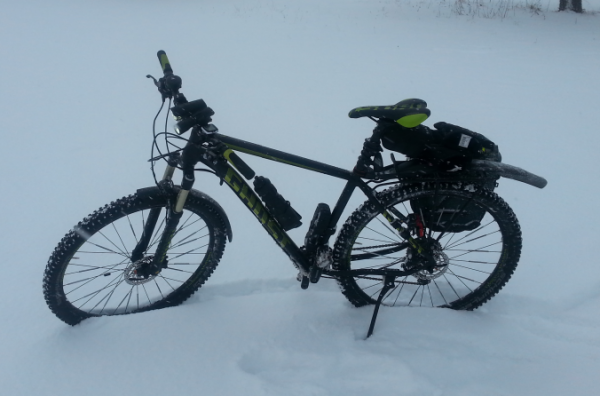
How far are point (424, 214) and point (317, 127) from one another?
2.56m

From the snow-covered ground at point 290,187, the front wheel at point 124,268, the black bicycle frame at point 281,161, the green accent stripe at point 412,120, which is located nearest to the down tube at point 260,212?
the black bicycle frame at point 281,161

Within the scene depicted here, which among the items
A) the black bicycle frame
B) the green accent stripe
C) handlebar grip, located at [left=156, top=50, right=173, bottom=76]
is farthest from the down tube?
the green accent stripe

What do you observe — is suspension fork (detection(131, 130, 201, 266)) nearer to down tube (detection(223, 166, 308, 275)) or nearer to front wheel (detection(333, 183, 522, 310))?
down tube (detection(223, 166, 308, 275))

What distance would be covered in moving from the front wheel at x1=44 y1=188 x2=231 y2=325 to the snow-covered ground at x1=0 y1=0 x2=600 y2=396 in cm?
15

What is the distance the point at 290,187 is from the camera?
372 cm

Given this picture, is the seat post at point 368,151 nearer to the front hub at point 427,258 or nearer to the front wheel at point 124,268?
the front hub at point 427,258

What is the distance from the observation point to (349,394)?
204 cm

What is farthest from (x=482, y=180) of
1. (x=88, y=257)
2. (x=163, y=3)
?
(x=163, y=3)

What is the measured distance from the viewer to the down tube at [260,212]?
6.84ft

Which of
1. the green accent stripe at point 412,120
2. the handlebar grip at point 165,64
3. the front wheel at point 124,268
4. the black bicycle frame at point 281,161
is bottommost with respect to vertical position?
the front wheel at point 124,268

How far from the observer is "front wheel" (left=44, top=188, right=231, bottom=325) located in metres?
2.09

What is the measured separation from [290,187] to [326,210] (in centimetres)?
146

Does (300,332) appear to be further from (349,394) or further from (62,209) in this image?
(62,209)

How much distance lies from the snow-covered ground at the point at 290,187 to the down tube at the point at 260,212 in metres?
0.44
